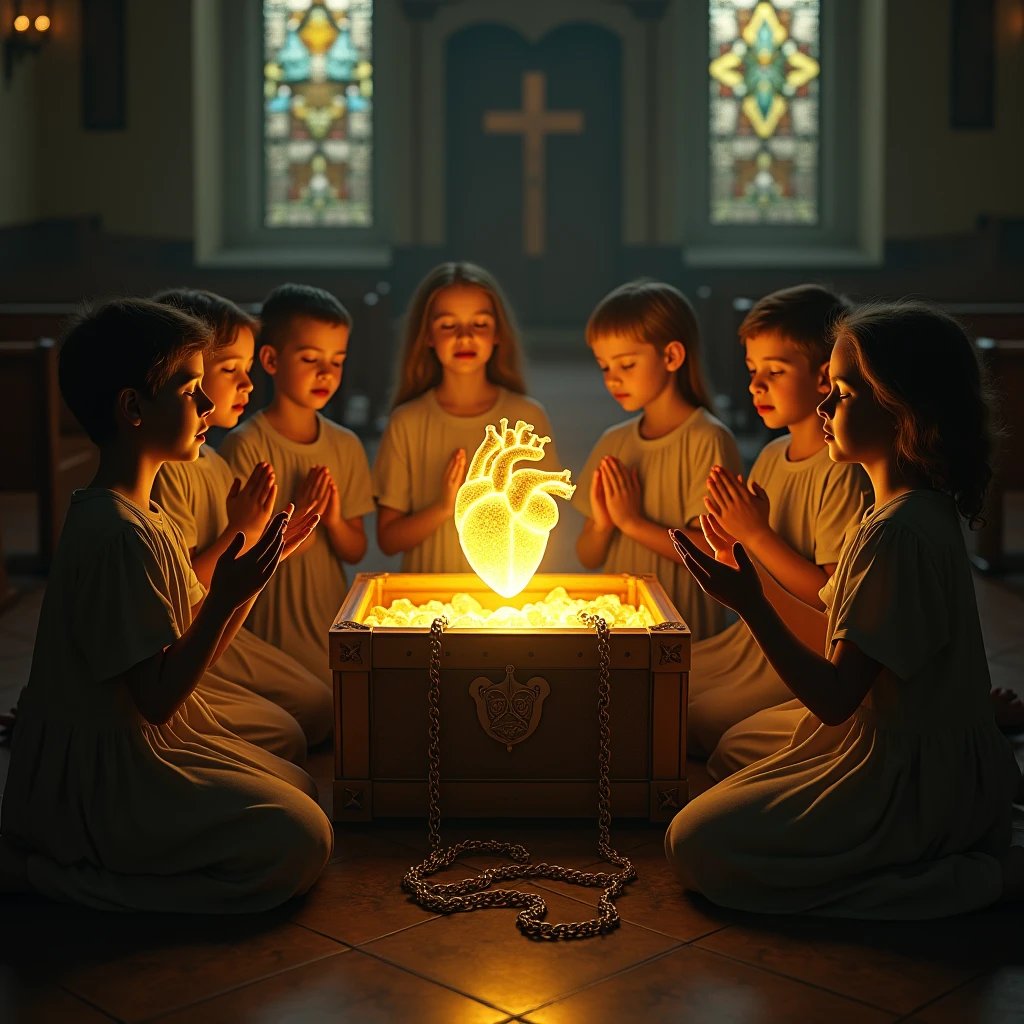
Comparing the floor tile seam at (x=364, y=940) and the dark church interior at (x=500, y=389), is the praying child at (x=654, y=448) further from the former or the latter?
the floor tile seam at (x=364, y=940)

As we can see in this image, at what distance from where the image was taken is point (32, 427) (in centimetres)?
593

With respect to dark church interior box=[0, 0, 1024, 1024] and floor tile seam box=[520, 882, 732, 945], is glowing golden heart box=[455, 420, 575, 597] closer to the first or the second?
dark church interior box=[0, 0, 1024, 1024]

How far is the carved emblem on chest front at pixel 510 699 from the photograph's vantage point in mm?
2926

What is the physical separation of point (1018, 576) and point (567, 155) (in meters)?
9.04

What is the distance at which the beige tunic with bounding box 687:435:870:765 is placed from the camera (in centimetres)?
321

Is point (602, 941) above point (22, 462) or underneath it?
underneath

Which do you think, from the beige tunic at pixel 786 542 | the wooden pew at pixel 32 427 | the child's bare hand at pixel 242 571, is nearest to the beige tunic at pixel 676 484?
the beige tunic at pixel 786 542

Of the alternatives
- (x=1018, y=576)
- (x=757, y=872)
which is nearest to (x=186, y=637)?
(x=757, y=872)

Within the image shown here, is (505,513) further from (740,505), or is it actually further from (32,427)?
(32,427)

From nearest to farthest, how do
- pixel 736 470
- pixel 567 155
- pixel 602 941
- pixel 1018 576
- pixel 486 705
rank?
pixel 602 941 < pixel 486 705 < pixel 736 470 < pixel 1018 576 < pixel 567 155

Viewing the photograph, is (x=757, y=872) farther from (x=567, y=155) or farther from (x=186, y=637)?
(x=567, y=155)

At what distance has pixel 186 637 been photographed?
249cm

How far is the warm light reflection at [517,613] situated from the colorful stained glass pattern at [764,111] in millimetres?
11375

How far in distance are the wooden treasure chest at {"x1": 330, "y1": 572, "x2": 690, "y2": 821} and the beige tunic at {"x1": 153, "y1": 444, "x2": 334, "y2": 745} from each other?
42cm
